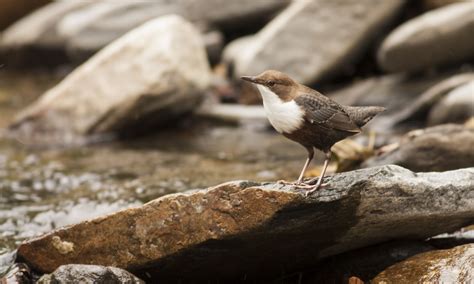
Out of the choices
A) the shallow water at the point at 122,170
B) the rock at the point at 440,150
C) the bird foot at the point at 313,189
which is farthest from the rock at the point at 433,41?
the bird foot at the point at 313,189

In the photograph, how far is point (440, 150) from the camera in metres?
5.70

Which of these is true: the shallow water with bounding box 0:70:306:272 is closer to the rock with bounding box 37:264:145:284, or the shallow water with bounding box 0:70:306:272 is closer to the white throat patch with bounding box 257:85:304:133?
the rock with bounding box 37:264:145:284

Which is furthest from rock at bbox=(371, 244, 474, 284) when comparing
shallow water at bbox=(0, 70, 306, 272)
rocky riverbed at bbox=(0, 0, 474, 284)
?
shallow water at bbox=(0, 70, 306, 272)

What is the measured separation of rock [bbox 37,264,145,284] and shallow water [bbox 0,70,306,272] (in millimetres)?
1121

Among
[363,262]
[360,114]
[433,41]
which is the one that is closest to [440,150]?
[360,114]

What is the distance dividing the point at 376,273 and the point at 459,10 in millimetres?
5019

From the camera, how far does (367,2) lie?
9398 millimetres

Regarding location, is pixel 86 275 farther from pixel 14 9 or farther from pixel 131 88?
pixel 14 9

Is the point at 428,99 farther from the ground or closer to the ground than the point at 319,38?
closer to the ground

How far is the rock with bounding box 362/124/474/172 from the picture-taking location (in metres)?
5.68

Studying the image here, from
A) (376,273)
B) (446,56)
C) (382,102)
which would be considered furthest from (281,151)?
(376,273)

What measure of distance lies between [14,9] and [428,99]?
8.72 m

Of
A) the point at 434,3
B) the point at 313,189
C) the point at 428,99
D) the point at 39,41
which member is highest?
the point at 313,189

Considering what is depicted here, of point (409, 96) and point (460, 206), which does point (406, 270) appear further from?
point (409, 96)
